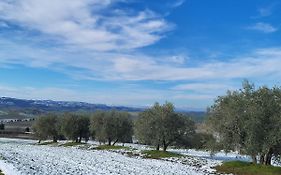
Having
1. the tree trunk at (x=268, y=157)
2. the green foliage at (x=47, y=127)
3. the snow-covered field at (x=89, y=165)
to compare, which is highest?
the green foliage at (x=47, y=127)

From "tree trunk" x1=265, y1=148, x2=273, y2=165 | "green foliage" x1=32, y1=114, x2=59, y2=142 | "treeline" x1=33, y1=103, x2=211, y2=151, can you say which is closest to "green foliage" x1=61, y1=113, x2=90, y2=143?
"treeline" x1=33, y1=103, x2=211, y2=151

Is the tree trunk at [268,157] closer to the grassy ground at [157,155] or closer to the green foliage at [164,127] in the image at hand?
the grassy ground at [157,155]

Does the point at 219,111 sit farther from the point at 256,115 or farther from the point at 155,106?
the point at 155,106

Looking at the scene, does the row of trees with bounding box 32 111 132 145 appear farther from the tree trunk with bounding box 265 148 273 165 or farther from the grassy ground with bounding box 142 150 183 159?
the tree trunk with bounding box 265 148 273 165

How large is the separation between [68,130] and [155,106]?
142ft

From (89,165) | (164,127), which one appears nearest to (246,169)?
(89,165)

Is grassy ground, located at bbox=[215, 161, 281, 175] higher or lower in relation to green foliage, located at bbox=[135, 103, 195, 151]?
lower

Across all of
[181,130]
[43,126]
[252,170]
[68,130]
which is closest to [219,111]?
[252,170]

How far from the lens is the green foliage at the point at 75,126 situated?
11119 cm

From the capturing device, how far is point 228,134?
1865 inches

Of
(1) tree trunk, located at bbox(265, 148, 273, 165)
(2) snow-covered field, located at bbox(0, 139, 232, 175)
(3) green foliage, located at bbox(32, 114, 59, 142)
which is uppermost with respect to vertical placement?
(3) green foliage, located at bbox(32, 114, 59, 142)

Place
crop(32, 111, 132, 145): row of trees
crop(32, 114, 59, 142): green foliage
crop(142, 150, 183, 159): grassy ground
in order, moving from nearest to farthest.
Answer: crop(142, 150, 183, 159): grassy ground < crop(32, 111, 132, 145): row of trees < crop(32, 114, 59, 142): green foliage

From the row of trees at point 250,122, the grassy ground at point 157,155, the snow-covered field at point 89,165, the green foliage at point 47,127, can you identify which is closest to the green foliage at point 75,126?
the green foliage at point 47,127

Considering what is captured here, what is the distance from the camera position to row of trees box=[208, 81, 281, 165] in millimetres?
43406
